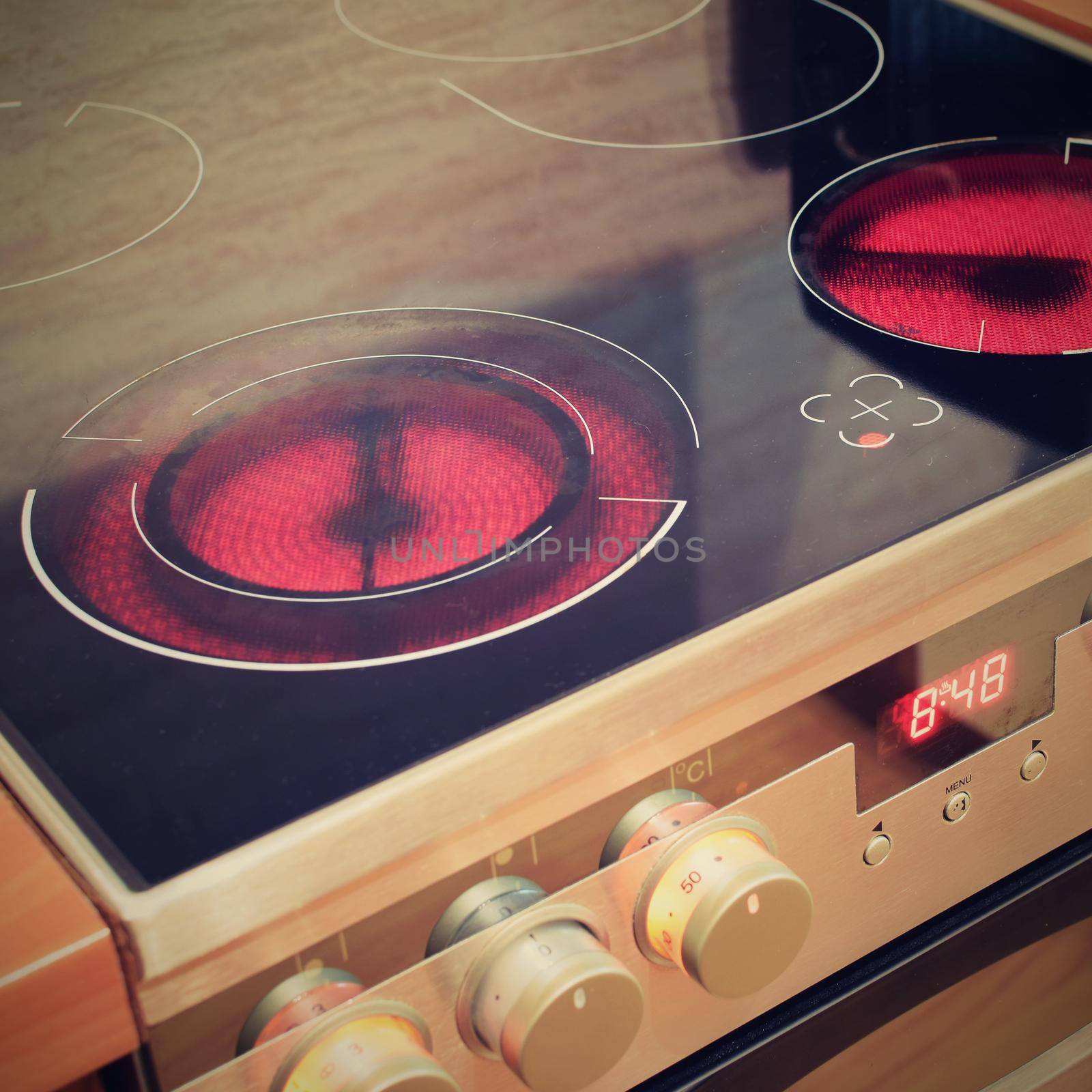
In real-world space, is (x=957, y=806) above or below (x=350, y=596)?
below

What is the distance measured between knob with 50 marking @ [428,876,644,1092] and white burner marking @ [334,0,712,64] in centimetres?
70

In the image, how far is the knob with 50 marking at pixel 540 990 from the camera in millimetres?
438

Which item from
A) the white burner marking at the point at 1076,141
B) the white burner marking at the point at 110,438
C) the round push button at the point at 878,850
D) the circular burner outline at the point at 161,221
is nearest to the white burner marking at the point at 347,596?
the white burner marking at the point at 110,438

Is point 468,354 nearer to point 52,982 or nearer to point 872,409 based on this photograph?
point 872,409

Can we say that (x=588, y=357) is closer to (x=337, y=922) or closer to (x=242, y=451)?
(x=242, y=451)

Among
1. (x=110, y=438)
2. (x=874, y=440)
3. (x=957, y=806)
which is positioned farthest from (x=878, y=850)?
(x=110, y=438)

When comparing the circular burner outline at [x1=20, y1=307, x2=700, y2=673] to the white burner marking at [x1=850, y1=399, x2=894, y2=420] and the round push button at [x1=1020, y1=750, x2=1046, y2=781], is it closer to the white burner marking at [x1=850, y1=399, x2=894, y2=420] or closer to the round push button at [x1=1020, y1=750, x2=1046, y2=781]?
the white burner marking at [x1=850, y1=399, x2=894, y2=420]

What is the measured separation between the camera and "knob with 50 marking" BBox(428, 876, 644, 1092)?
A: 1.44 feet

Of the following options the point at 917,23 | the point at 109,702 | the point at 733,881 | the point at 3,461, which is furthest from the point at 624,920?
the point at 917,23

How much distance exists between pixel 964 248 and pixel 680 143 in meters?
0.23

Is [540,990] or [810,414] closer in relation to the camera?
[540,990]

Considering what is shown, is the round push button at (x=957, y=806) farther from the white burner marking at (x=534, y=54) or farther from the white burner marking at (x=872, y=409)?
the white burner marking at (x=534, y=54)

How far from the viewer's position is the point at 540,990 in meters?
0.44

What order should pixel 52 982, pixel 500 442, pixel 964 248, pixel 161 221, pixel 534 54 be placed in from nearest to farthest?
pixel 52 982
pixel 500 442
pixel 964 248
pixel 161 221
pixel 534 54
